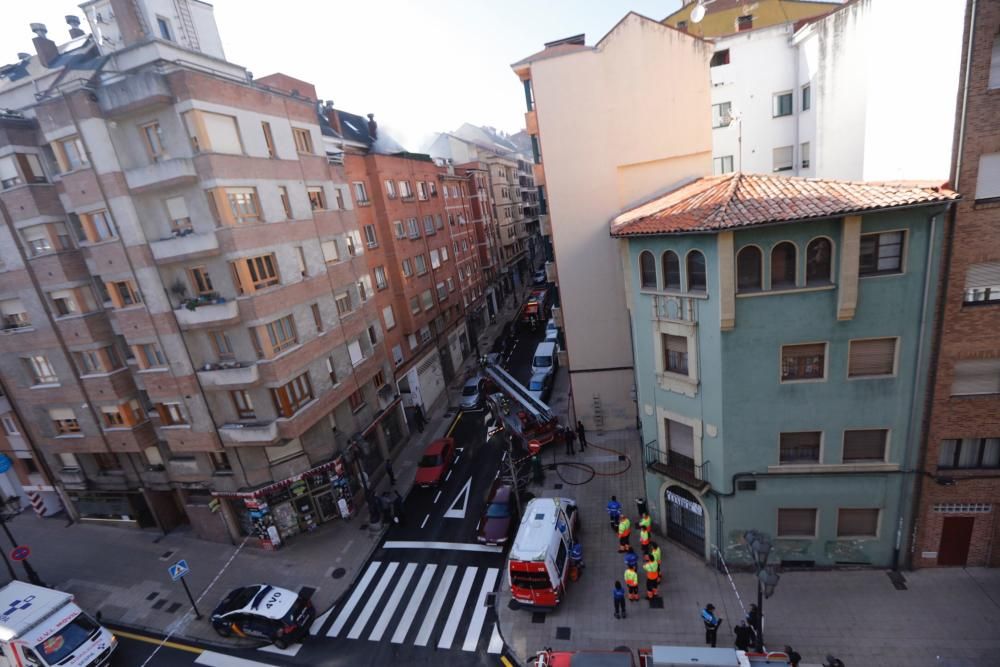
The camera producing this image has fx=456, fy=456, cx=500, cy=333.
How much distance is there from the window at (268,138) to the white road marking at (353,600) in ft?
58.5

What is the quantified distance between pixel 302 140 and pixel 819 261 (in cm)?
2150

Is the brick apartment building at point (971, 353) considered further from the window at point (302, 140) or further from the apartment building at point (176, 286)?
the window at point (302, 140)

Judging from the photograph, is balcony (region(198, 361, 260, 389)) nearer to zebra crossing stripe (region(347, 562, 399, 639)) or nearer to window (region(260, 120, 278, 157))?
window (region(260, 120, 278, 157))

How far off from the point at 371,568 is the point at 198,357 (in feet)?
36.8

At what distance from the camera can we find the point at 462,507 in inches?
863

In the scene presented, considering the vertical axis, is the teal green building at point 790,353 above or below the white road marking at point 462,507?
above

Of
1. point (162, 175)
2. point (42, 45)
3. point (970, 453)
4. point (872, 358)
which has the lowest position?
point (970, 453)

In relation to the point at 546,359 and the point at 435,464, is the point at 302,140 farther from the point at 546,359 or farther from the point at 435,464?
the point at 546,359

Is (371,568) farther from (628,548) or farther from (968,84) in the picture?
(968,84)

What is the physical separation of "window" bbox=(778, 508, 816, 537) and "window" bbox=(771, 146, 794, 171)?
21.3 meters

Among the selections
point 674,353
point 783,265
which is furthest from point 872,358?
point 674,353

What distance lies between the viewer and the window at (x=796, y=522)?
1509 centimetres

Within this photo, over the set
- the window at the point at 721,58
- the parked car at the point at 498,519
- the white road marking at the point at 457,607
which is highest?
the window at the point at 721,58

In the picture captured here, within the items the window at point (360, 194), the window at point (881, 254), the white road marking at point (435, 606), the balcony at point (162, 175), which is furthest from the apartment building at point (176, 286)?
the window at point (881, 254)
